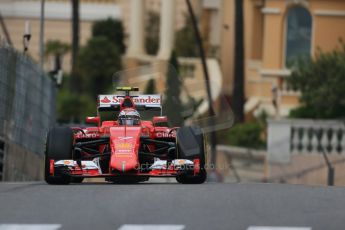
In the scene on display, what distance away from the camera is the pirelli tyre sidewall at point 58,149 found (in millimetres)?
24812

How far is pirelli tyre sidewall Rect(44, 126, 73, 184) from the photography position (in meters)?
24.8

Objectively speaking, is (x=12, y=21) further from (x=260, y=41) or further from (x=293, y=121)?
(x=293, y=121)

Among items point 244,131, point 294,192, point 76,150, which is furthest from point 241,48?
point 294,192

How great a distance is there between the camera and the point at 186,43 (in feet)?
238

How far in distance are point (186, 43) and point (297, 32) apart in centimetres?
1214

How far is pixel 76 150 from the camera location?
2514 cm

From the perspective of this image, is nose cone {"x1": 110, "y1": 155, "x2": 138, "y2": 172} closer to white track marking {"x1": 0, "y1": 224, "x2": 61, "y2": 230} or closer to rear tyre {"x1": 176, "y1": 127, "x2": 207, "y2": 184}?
rear tyre {"x1": 176, "y1": 127, "x2": 207, "y2": 184}

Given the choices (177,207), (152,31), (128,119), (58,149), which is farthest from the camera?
(152,31)

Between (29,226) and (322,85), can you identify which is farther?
(322,85)

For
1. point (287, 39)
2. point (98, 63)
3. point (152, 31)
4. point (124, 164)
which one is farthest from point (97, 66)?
point (124, 164)

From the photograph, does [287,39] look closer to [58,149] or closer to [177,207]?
[58,149]

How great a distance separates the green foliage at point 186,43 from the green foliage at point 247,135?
50.3 feet

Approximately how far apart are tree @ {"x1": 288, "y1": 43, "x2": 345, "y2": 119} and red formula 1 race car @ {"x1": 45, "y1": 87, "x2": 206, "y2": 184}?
1045 inches

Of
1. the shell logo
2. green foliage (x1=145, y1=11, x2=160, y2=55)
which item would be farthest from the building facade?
the shell logo
